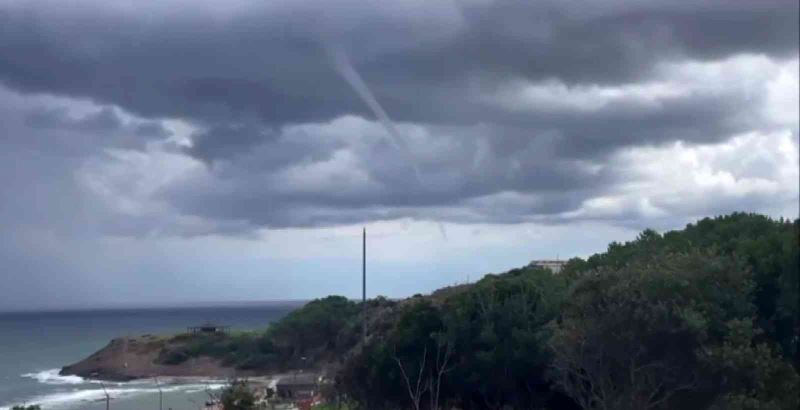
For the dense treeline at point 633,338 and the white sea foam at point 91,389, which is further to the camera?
the white sea foam at point 91,389

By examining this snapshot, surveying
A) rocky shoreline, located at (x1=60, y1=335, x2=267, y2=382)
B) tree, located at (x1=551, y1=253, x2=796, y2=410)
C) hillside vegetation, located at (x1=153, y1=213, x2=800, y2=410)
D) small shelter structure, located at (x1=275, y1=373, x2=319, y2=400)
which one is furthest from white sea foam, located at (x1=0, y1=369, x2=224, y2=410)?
tree, located at (x1=551, y1=253, x2=796, y2=410)

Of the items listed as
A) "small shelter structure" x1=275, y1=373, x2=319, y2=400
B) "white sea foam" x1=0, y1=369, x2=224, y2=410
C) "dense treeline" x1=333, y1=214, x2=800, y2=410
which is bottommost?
"white sea foam" x1=0, y1=369, x2=224, y2=410

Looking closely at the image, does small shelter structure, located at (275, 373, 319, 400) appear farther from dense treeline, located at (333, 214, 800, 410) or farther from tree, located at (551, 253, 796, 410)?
tree, located at (551, 253, 796, 410)

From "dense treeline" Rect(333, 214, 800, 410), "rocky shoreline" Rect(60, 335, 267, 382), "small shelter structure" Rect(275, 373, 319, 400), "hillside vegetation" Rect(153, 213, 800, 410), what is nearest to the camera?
"dense treeline" Rect(333, 214, 800, 410)

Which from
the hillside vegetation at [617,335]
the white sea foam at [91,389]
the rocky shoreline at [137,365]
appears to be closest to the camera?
the hillside vegetation at [617,335]

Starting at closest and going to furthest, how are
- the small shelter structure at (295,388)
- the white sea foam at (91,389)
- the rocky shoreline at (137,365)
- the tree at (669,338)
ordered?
the tree at (669,338)
the small shelter structure at (295,388)
the white sea foam at (91,389)
the rocky shoreline at (137,365)

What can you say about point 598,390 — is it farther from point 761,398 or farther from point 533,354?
point 533,354

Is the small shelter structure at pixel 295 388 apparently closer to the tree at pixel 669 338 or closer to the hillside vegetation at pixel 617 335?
the hillside vegetation at pixel 617 335

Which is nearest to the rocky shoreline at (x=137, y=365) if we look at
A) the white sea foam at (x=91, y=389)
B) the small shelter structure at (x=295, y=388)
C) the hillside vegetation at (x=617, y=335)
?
the white sea foam at (x=91, y=389)

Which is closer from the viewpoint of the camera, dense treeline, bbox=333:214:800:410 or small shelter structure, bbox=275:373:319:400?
dense treeline, bbox=333:214:800:410
